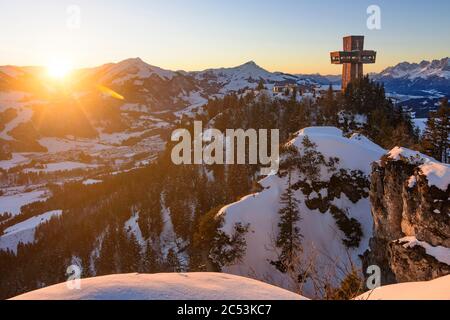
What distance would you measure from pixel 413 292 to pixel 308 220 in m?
39.0

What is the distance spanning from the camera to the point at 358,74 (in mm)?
120250

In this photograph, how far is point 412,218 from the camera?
2556cm

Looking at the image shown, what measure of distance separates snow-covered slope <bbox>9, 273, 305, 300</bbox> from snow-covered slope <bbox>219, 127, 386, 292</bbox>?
30.7m

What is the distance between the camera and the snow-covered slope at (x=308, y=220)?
141 ft

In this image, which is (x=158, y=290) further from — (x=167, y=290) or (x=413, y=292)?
(x=413, y=292)

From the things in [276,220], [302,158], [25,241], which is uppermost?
[302,158]

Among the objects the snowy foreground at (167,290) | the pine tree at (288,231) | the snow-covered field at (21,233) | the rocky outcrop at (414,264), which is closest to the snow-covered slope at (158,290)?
the snowy foreground at (167,290)

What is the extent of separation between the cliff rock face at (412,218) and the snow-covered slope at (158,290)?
16767mm

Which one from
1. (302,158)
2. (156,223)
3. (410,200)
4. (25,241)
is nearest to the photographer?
(410,200)

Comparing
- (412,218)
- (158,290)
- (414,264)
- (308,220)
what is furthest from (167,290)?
(308,220)
